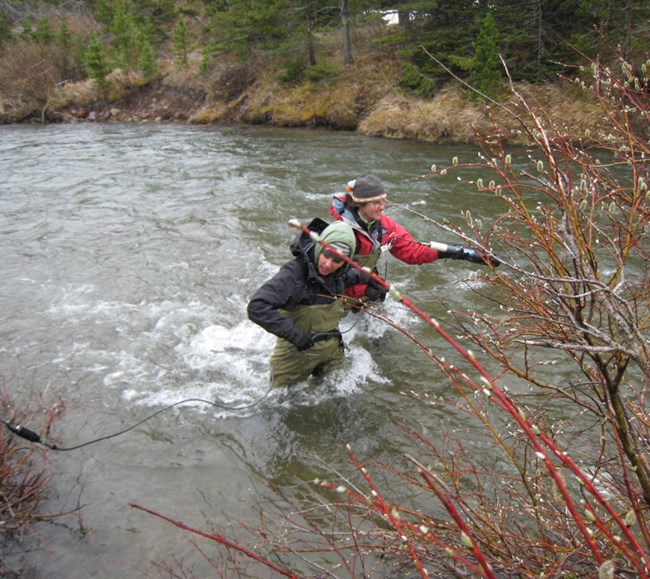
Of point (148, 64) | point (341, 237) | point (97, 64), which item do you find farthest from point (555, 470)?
point (148, 64)

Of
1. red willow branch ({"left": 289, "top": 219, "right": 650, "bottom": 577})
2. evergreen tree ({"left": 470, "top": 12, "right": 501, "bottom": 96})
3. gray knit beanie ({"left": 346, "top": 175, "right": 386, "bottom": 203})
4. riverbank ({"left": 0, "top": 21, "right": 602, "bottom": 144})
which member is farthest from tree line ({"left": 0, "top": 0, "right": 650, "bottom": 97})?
red willow branch ({"left": 289, "top": 219, "right": 650, "bottom": 577})

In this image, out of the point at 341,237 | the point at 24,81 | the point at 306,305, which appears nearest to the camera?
the point at 341,237

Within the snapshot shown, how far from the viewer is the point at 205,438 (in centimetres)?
458

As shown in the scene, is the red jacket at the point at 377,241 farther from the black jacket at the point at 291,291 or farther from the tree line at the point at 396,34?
the tree line at the point at 396,34

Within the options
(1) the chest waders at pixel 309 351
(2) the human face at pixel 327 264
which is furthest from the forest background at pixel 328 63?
(2) the human face at pixel 327 264

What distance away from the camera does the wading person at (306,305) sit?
3.82 meters

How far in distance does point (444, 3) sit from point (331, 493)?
1867cm

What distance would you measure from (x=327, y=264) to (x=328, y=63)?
66.5 feet

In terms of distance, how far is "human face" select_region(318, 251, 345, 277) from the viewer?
368 cm

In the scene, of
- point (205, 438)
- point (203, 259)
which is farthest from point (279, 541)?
point (203, 259)

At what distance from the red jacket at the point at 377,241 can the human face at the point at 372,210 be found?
10 cm

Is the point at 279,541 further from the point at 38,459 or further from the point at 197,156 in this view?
the point at 197,156

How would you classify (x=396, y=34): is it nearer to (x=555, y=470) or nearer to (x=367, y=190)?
(x=367, y=190)

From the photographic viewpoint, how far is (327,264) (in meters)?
3.75
